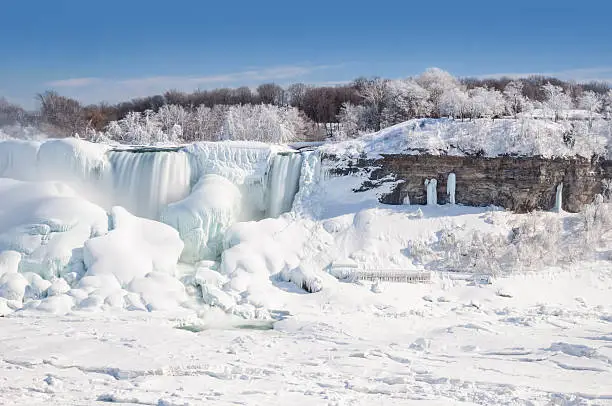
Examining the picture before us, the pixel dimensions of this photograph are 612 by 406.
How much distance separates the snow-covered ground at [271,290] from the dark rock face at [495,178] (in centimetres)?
57

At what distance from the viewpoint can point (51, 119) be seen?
49938mm

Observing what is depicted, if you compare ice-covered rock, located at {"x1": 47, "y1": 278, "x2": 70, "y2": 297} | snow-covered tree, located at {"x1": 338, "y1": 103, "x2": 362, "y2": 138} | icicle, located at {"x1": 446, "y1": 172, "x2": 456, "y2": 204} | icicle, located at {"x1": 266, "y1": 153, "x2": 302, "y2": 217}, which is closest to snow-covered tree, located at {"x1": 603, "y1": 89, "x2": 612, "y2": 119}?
icicle, located at {"x1": 446, "y1": 172, "x2": 456, "y2": 204}

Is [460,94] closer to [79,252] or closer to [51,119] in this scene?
[79,252]

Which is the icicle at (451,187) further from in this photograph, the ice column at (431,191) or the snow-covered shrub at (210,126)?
the snow-covered shrub at (210,126)

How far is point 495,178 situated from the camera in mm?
23328

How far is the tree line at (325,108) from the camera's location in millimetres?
31734

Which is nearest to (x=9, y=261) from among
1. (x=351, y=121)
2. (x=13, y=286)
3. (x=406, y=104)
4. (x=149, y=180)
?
(x=13, y=286)

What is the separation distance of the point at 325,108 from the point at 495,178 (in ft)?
94.4

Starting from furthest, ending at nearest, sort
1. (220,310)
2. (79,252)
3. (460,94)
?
(460,94), (79,252), (220,310)

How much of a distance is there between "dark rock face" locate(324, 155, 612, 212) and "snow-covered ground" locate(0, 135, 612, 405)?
570 millimetres

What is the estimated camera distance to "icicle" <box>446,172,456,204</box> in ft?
76.7

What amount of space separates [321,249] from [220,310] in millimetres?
4644

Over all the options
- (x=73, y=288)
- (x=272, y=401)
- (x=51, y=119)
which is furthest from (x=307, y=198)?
(x=51, y=119)

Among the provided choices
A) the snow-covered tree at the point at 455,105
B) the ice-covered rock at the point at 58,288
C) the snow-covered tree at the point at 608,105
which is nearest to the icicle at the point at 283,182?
the ice-covered rock at the point at 58,288
